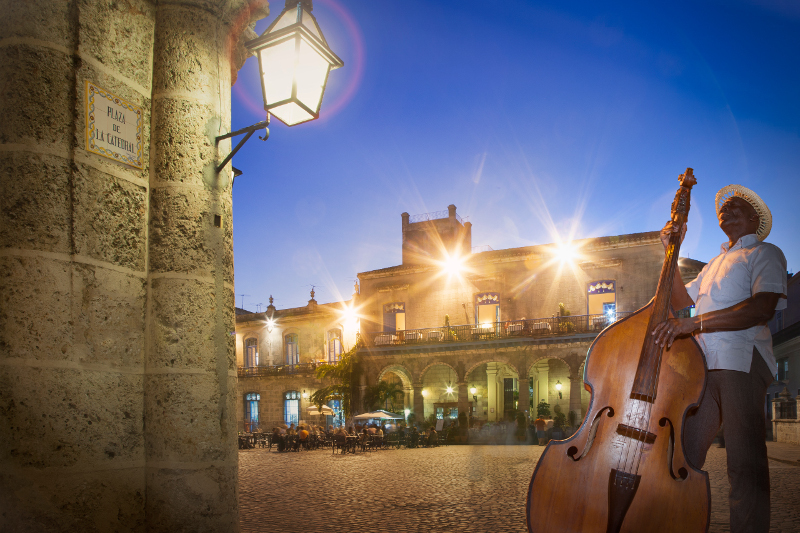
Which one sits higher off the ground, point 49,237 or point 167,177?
point 167,177

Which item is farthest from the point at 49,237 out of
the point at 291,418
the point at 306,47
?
the point at 291,418

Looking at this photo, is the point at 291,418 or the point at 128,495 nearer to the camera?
the point at 128,495

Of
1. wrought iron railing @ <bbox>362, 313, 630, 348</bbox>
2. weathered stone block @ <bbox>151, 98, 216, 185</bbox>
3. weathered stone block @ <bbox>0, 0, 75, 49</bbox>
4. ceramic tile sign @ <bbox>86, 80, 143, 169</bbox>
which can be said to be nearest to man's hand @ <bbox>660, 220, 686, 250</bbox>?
weathered stone block @ <bbox>151, 98, 216, 185</bbox>

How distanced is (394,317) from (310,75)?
28.6m

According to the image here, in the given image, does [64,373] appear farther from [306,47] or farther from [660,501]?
[660,501]

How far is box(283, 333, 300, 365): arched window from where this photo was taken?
118 ft

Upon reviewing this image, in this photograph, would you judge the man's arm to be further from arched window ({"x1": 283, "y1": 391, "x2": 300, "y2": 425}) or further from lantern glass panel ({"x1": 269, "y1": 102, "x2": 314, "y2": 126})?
arched window ({"x1": 283, "y1": 391, "x2": 300, "y2": 425})

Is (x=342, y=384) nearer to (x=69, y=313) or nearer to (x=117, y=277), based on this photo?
(x=117, y=277)

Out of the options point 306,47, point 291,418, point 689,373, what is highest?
point 306,47

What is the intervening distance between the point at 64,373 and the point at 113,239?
726mm

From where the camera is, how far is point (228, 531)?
339 centimetres

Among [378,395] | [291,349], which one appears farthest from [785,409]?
[291,349]

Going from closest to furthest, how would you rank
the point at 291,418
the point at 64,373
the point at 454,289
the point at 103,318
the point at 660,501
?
the point at 660,501
the point at 64,373
the point at 103,318
the point at 454,289
the point at 291,418

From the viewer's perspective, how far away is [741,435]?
2.54m
